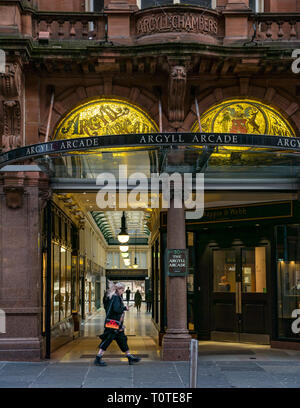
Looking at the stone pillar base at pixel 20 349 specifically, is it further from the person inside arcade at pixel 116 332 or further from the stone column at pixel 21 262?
the person inside arcade at pixel 116 332

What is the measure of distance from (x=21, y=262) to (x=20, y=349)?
1940mm

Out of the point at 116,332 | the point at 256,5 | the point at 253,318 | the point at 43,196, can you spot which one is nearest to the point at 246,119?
the point at 256,5

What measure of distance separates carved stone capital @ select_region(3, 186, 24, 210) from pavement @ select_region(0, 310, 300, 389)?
353cm

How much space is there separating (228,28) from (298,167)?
3.78 metres

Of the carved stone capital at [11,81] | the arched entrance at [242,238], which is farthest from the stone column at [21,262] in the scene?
the arched entrance at [242,238]

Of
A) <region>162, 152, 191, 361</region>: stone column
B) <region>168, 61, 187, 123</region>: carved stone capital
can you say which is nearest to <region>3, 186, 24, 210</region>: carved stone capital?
<region>162, 152, 191, 361</region>: stone column

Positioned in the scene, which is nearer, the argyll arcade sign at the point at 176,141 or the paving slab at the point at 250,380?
the paving slab at the point at 250,380

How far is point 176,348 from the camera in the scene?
15070 millimetres

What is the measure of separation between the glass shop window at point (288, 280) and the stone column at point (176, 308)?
121 inches

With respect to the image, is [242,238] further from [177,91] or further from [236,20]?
[236,20]

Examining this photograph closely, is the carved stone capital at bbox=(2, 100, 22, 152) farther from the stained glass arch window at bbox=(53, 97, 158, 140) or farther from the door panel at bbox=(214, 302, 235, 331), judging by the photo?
the door panel at bbox=(214, 302, 235, 331)

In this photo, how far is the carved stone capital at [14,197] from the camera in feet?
50.4

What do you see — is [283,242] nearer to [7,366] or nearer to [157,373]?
[157,373]

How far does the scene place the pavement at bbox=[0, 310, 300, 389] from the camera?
39.8 feet
